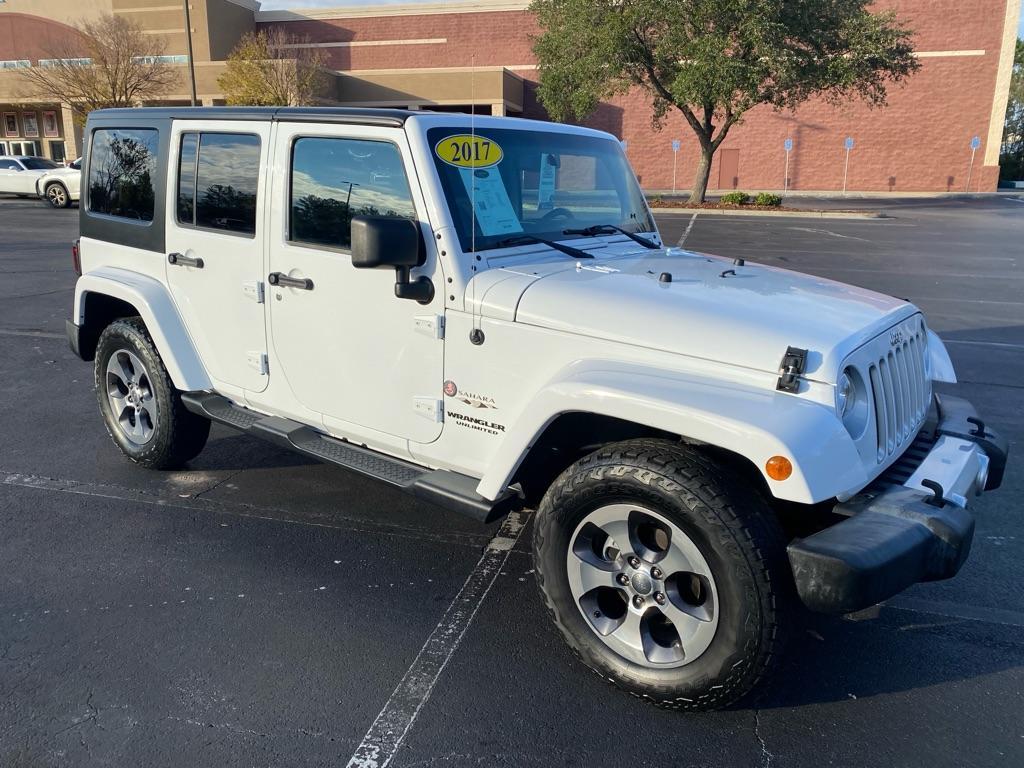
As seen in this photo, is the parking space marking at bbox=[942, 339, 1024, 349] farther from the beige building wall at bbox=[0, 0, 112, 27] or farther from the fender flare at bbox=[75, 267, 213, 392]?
the beige building wall at bbox=[0, 0, 112, 27]

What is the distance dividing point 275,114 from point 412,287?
1.32 m

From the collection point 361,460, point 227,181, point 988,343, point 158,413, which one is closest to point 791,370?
point 361,460

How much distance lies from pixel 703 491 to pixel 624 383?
449 millimetres

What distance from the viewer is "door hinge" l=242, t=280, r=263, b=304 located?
4000 mm

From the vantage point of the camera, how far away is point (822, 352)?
266 cm

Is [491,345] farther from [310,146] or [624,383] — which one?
[310,146]

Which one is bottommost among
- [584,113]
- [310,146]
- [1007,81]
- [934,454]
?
[934,454]

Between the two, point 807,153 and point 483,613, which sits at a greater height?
point 807,153

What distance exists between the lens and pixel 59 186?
977 inches

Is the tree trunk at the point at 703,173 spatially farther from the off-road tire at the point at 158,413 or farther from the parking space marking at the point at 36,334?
the off-road tire at the point at 158,413

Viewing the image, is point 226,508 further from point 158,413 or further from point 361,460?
point 361,460

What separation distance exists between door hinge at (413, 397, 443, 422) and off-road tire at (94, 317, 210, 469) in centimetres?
183

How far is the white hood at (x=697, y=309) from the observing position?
107 inches

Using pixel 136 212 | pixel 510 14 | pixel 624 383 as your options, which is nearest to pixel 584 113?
pixel 510 14
